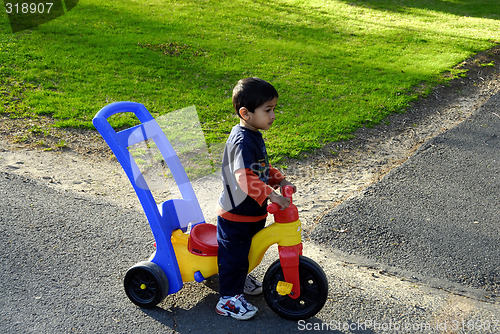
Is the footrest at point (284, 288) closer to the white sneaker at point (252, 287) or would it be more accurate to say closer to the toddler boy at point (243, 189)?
the toddler boy at point (243, 189)

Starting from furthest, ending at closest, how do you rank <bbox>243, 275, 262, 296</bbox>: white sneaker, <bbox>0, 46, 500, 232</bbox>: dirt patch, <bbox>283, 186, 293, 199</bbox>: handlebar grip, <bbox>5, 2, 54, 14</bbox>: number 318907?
<bbox>5, 2, 54, 14</bbox>: number 318907 < <bbox>0, 46, 500, 232</bbox>: dirt patch < <bbox>243, 275, 262, 296</bbox>: white sneaker < <bbox>283, 186, 293, 199</bbox>: handlebar grip

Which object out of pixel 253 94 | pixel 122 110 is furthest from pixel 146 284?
pixel 253 94

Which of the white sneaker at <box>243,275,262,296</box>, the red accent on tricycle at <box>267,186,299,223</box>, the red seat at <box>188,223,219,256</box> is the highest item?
the red accent on tricycle at <box>267,186,299,223</box>

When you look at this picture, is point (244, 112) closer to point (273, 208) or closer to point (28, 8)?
point (273, 208)

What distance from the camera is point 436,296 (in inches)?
140

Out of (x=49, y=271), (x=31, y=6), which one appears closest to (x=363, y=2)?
(x=31, y=6)

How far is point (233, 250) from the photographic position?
124 inches

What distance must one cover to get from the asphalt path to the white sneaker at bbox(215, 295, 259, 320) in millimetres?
1224

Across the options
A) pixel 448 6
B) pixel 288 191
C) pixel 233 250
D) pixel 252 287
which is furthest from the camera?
pixel 448 6

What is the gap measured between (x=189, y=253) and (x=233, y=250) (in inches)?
13.1

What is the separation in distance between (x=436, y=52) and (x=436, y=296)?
27.6ft

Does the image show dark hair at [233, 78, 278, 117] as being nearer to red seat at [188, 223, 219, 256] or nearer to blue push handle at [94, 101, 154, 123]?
blue push handle at [94, 101, 154, 123]

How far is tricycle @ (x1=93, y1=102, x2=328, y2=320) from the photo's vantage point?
10.0ft

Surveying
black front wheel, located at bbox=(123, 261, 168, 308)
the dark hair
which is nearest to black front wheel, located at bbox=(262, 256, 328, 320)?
black front wheel, located at bbox=(123, 261, 168, 308)
